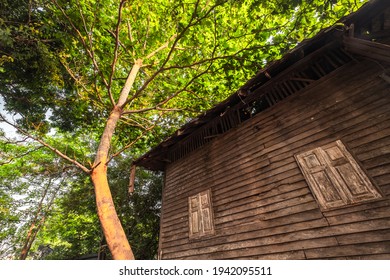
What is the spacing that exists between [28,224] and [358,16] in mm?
30072

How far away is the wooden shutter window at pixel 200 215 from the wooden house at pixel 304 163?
29 millimetres

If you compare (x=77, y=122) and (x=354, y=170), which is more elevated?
(x=77, y=122)

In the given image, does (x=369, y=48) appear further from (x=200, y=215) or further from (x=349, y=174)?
(x=200, y=215)

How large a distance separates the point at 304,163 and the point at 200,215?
336 centimetres

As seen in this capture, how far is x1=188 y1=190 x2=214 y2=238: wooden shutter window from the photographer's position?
5715 millimetres

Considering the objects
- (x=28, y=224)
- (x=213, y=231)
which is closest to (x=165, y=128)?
(x=213, y=231)

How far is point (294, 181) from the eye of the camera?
444 cm

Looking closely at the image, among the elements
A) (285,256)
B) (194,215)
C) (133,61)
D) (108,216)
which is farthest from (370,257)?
(133,61)

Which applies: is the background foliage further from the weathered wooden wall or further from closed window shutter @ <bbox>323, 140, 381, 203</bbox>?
closed window shutter @ <bbox>323, 140, 381, 203</bbox>

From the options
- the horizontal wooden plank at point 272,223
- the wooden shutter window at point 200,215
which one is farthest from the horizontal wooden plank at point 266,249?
the wooden shutter window at point 200,215

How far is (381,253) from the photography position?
3.06 meters

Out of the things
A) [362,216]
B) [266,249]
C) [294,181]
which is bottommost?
[266,249]

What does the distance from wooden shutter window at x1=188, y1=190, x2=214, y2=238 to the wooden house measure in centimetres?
3
